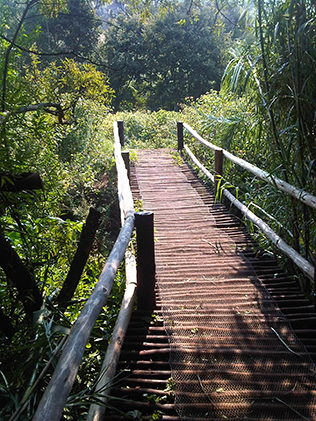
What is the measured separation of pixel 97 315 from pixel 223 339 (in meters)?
1.02

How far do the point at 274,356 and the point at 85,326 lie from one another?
1.21 m

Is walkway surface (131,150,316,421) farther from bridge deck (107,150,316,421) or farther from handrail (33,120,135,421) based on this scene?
handrail (33,120,135,421)

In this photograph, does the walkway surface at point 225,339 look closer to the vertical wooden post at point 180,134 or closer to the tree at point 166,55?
the vertical wooden post at point 180,134

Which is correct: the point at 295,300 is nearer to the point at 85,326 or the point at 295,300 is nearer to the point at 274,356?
the point at 274,356

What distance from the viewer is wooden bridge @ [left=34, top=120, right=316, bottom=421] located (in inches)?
70.0

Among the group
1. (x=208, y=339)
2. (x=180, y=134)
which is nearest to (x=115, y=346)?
(x=208, y=339)

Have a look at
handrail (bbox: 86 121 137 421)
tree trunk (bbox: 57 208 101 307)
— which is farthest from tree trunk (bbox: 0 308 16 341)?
handrail (bbox: 86 121 137 421)

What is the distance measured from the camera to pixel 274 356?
211 centimetres

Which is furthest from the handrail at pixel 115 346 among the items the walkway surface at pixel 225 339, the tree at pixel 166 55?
the tree at pixel 166 55

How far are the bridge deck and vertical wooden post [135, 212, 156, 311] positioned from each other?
0.16 m

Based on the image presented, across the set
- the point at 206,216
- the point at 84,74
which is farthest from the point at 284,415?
the point at 84,74

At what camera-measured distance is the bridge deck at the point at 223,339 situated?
1.79 metres

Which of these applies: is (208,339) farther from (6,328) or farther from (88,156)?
(88,156)

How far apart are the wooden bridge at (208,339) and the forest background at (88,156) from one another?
0.21 metres
